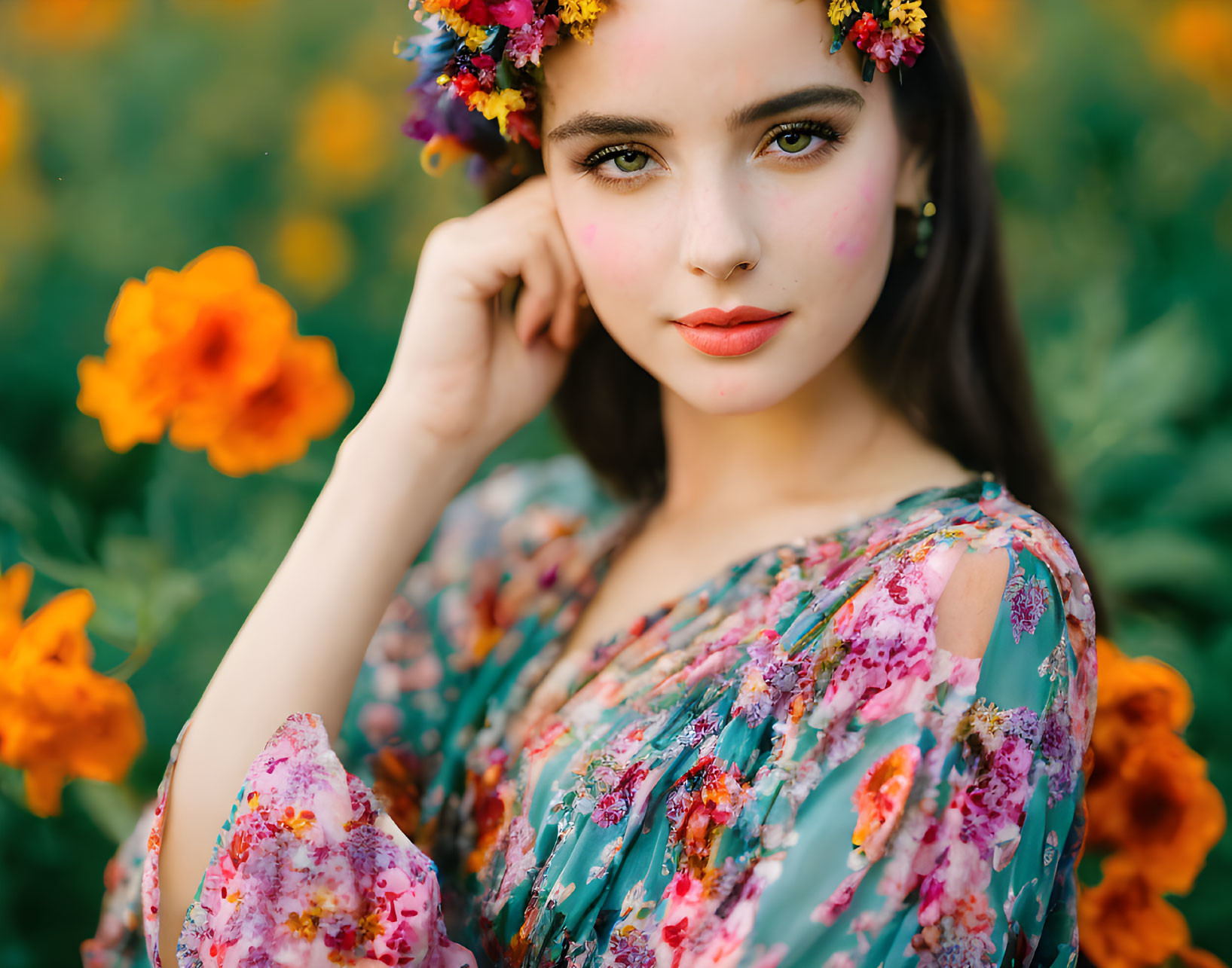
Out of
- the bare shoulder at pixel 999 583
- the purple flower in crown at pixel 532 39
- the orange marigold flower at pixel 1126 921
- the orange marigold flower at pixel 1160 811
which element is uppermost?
the purple flower in crown at pixel 532 39

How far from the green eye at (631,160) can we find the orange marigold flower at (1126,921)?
1.07m

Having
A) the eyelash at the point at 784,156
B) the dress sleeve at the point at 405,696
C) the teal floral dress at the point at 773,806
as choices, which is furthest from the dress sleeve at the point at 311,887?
the eyelash at the point at 784,156

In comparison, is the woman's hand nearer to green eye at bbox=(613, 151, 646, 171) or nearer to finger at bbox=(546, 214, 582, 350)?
finger at bbox=(546, 214, 582, 350)

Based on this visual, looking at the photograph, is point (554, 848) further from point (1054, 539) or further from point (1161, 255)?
point (1161, 255)

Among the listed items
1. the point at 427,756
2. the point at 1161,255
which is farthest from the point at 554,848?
the point at 1161,255

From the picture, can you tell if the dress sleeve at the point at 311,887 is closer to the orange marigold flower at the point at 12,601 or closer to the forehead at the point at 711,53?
the orange marigold flower at the point at 12,601

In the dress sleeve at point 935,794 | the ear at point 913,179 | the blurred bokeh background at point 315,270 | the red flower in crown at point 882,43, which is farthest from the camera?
the blurred bokeh background at point 315,270

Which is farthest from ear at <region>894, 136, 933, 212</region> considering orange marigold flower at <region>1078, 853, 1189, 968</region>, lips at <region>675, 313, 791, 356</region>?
orange marigold flower at <region>1078, 853, 1189, 968</region>

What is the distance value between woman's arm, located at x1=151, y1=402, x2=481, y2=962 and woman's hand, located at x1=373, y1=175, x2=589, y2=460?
4 cm

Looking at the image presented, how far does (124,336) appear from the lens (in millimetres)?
1208

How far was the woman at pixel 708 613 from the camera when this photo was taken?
77cm

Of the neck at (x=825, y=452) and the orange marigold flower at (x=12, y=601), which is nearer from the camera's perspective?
the neck at (x=825, y=452)

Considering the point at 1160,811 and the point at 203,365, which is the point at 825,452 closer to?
the point at 1160,811

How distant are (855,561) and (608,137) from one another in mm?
476
